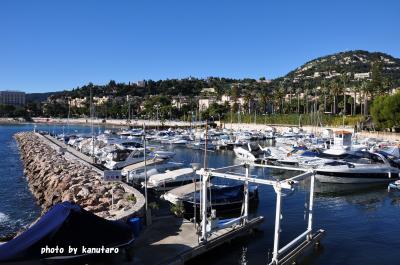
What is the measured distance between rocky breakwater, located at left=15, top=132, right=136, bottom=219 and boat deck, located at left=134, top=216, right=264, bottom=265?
1885mm

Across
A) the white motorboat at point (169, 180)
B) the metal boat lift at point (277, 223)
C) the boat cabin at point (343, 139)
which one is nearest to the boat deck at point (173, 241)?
the metal boat lift at point (277, 223)

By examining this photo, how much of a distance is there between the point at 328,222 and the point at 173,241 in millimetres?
12561

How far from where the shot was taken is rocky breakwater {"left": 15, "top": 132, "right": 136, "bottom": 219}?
23.1 metres

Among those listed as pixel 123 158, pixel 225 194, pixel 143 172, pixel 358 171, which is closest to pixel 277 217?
pixel 225 194

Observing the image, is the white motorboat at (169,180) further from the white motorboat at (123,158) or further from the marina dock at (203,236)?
the marina dock at (203,236)

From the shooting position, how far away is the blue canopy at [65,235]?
12789mm

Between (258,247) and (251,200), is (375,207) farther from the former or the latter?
(258,247)

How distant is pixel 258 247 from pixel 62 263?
9.94 m

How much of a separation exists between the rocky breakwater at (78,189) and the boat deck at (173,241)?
6.18ft

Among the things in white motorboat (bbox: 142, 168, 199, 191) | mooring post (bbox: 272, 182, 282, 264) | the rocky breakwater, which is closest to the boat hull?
white motorboat (bbox: 142, 168, 199, 191)

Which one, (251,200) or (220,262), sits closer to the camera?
(220,262)

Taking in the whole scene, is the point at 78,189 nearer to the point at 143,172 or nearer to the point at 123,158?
the point at 143,172

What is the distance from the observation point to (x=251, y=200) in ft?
96.1

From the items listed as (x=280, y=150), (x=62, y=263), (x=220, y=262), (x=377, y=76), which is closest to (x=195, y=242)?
(x=220, y=262)
